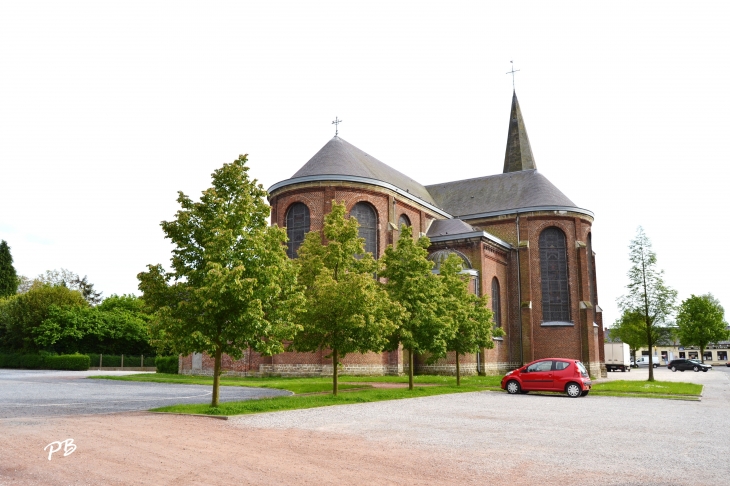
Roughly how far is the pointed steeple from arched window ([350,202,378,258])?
2230cm

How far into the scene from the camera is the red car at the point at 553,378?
21672 mm

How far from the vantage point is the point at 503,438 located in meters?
10.6

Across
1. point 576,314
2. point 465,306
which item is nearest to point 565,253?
point 576,314

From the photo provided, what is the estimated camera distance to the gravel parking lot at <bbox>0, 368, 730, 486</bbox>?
282 inches

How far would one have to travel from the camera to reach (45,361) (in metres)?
50.9

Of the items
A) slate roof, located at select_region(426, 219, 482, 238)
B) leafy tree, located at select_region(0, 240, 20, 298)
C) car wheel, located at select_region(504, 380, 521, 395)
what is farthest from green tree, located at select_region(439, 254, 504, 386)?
leafy tree, located at select_region(0, 240, 20, 298)

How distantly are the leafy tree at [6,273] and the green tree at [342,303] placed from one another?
74.5 meters

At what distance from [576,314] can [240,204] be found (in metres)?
33.4

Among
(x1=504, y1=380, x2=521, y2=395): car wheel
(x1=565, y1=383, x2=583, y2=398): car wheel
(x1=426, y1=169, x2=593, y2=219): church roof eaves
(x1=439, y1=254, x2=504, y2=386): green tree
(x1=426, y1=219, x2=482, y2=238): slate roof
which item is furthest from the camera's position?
Result: (x1=426, y1=169, x2=593, y2=219): church roof eaves

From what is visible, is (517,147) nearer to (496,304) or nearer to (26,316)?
(496,304)

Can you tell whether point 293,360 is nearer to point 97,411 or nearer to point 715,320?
point 97,411

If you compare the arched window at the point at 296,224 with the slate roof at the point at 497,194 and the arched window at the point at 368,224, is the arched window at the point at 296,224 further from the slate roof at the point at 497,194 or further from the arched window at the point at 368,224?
the slate roof at the point at 497,194

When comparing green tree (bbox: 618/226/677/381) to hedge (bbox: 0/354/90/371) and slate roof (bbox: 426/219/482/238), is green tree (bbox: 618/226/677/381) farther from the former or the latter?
hedge (bbox: 0/354/90/371)

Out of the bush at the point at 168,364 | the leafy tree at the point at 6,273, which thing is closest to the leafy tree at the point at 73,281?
the leafy tree at the point at 6,273
